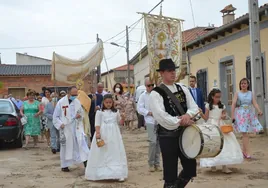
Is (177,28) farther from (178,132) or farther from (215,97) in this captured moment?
(178,132)

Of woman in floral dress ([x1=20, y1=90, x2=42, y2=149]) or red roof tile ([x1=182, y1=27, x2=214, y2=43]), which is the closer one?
woman in floral dress ([x1=20, y1=90, x2=42, y2=149])

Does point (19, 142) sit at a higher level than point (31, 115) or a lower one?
lower

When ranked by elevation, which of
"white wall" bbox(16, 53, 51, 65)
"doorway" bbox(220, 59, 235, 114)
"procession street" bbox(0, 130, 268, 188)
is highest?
"white wall" bbox(16, 53, 51, 65)

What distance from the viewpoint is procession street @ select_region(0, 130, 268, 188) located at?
23.1 feet

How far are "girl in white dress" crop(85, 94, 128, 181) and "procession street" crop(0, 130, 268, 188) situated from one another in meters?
0.15

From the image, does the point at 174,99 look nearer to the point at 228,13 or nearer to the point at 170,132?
the point at 170,132

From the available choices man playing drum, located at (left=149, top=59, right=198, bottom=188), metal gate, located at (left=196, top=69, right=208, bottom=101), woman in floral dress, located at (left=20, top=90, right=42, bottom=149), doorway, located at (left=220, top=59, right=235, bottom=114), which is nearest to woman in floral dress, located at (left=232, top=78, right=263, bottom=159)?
man playing drum, located at (left=149, top=59, right=198, bottom=188)

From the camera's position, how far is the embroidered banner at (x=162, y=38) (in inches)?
452

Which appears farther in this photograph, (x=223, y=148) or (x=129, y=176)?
(x=129, y=176)

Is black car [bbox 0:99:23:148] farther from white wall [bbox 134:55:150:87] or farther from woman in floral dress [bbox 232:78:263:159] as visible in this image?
white wall [bbox 134:55:150:87]

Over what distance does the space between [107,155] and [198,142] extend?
2736mm

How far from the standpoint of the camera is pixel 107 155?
24.2 ft

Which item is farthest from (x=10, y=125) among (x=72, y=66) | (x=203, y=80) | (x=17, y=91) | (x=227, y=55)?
(x=17, y=91)

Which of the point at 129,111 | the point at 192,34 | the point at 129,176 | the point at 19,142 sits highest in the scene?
the point at 192,34
